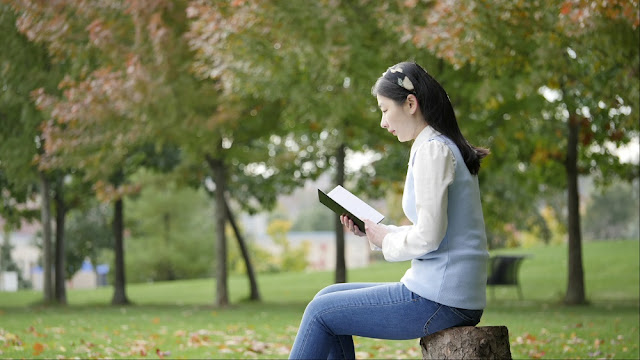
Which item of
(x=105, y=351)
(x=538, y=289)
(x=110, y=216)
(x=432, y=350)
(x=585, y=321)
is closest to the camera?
(x=432, y=350)

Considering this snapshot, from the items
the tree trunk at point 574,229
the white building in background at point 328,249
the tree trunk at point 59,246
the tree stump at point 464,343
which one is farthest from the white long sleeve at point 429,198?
the white building in background at point 328,249

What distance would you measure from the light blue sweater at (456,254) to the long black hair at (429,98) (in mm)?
69

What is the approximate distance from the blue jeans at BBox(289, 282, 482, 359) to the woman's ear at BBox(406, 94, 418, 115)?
749 mm

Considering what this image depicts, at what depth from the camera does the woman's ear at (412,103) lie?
3557 mm

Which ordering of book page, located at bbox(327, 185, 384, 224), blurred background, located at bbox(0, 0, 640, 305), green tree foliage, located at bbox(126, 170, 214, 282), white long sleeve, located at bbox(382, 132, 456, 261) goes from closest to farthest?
white long sleeve, located at bbox(382, 132, 456, 261) → book page, located at bbox(327, 185, 384, 224) → blurred background, located at bbox(0, 0, 640, 305) → green tree foliage, located at bbox(126, 170, 214, 282)

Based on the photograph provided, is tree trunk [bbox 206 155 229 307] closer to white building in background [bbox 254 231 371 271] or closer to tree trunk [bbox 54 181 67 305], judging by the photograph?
tree trunk [bbox 54 181 67 305]

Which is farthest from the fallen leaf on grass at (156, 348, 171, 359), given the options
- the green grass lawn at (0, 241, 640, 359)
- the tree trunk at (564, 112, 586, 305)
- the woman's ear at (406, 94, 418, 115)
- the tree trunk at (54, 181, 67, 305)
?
the tree trunk at (54, 181, 67, 305)

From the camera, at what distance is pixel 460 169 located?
345cm

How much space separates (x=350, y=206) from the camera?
3.66 meters

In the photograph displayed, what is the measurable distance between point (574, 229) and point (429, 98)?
43.3ft

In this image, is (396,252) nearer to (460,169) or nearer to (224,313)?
(460,169)

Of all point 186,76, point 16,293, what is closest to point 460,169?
point 186,76

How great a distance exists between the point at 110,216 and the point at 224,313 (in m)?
13.4

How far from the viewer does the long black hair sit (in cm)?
354
